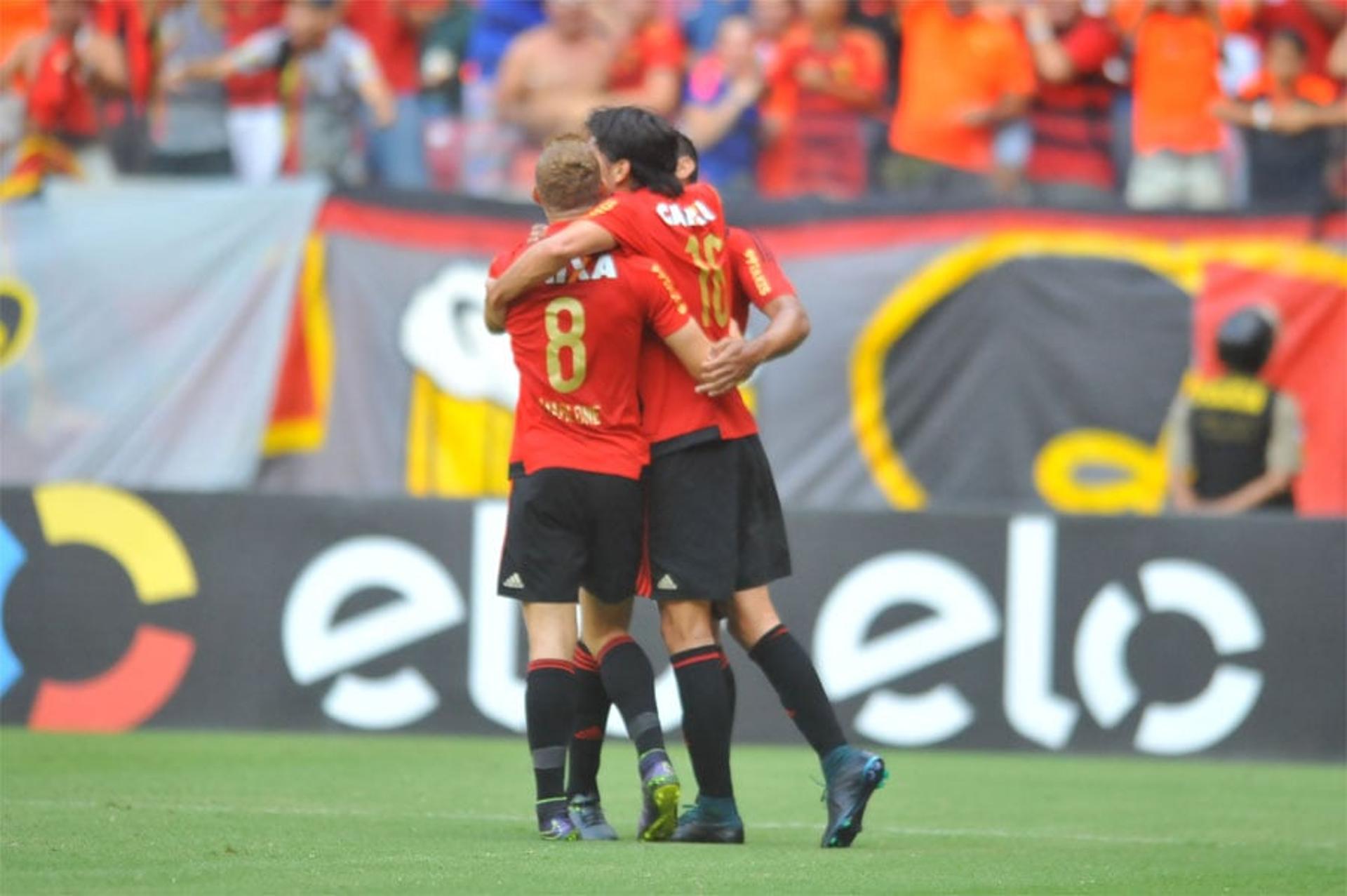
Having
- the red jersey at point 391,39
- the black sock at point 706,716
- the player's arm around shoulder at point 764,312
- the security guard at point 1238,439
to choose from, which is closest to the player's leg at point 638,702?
the black sock at point 706,716

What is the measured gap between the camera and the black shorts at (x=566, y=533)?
7.16 metres

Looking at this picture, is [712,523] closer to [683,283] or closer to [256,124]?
[683,283]

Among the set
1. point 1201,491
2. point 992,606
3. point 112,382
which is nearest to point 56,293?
point 112,382

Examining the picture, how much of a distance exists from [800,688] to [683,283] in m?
1.29

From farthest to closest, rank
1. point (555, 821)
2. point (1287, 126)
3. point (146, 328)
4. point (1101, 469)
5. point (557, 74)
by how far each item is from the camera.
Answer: point (557, 74) → point (1287, 126) → point (146, 328) → point (1101, 469) → point (555, 821)

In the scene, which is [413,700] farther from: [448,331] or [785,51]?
[785,51]

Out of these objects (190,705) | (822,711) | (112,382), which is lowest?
(190,705)

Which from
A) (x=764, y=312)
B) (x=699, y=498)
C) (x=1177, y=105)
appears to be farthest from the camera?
(x=1177, y=105)

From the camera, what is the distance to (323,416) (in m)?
13.0

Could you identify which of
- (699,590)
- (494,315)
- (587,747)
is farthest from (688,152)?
(587,747)

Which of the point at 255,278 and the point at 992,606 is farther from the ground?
the point at 255,278

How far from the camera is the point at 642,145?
7246 mm

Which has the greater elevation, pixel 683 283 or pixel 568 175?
pixel 568 175

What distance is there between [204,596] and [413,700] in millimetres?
1138
